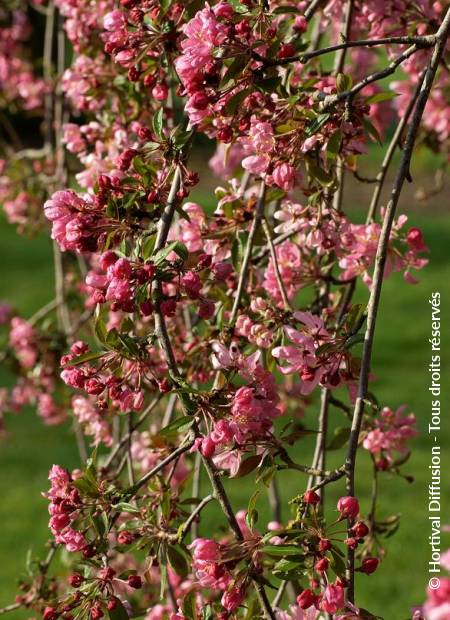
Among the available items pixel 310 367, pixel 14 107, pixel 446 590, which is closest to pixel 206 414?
pixel 310 367

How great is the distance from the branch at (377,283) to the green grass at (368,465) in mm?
1645

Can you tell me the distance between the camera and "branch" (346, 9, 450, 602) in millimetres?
1444

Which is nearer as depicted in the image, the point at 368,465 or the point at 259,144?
the point at 259,144

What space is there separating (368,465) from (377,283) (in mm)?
5046

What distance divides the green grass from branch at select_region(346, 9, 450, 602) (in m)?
1.64

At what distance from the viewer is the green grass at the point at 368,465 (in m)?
4.92

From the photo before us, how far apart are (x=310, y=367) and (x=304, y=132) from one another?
38 centimetres

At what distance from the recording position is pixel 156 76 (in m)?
1.84

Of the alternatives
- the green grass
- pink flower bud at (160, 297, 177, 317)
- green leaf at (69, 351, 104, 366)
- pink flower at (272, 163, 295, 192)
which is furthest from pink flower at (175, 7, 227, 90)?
the green grass

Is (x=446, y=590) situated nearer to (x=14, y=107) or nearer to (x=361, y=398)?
(x=361, y=398)

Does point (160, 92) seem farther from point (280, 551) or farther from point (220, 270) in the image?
point (280, 551)

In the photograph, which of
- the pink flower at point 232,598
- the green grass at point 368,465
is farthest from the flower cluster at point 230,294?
the green grass at point 368,465

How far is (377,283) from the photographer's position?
1528 millimetres

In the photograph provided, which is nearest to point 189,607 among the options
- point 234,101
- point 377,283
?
point 377,283
